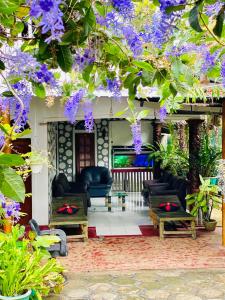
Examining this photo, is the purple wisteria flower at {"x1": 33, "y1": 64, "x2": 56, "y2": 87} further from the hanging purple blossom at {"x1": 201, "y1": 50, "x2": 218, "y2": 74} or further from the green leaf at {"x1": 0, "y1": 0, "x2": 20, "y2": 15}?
the hanging purple blossom at {"x1": 201, "y1": 50, "x2": 218, "y2": 74}

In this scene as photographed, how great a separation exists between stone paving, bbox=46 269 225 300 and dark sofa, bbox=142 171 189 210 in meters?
3.03

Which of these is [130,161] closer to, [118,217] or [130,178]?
[130,178]

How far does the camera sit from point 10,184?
95 cm

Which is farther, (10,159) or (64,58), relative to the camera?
(64,58)

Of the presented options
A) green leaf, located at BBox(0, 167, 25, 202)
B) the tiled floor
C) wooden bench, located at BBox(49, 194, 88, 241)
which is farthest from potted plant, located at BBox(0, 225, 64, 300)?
the tiled floor

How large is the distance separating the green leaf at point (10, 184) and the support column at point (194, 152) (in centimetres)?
859

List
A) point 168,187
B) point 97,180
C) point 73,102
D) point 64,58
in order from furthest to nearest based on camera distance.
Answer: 1. point 97,180
2. point 168,187
3. point 73,102
4. point 64,58

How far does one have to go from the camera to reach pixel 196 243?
7590 mm

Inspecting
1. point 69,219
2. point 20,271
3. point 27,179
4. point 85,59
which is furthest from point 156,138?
point 85,59

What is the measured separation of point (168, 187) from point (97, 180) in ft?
9.71

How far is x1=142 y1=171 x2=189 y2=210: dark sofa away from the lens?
366 inches

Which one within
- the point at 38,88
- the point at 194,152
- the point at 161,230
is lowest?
the point at 161,230

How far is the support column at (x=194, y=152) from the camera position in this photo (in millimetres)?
9398

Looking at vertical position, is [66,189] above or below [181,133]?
below
